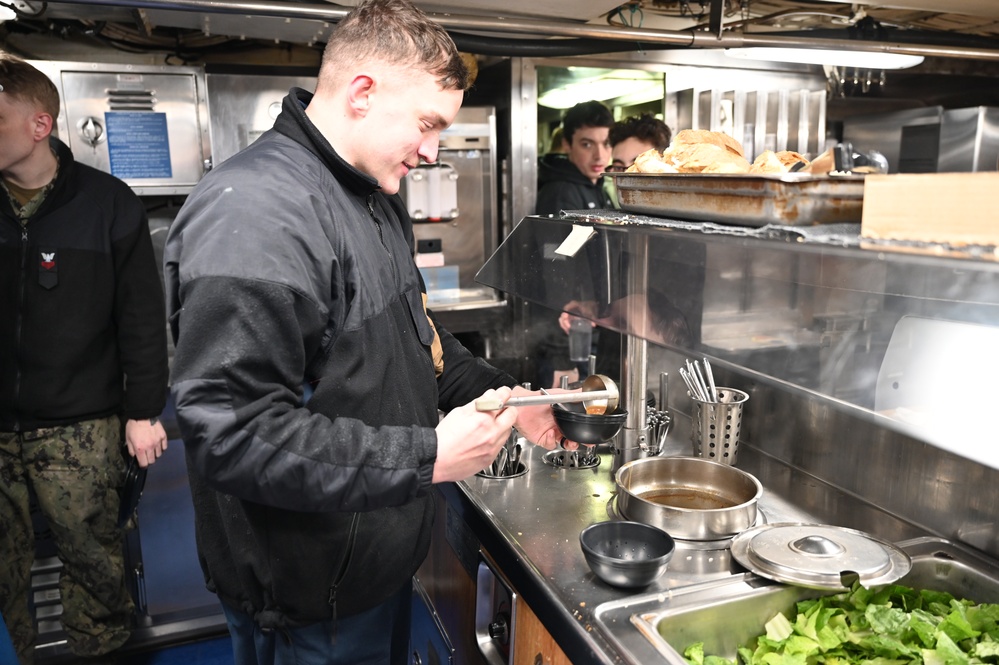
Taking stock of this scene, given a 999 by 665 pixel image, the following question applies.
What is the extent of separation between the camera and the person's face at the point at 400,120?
1385 mm

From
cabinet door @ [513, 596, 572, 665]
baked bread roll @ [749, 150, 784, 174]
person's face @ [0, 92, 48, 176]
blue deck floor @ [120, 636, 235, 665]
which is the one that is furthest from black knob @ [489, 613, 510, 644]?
person's face @ [0, 92, 48, 176]

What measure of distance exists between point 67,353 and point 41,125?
2.44 ft

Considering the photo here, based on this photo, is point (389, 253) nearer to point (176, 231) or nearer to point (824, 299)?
point (176, 231)

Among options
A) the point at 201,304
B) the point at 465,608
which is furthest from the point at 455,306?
the point at 201,304

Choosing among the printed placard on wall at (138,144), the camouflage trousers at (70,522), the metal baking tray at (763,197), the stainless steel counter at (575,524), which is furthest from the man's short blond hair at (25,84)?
the metal baking tray at (763,197)

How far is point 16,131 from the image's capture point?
238 centimetres

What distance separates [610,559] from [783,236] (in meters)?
0.63

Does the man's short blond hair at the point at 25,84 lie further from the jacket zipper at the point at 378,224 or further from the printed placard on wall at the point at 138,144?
the jacket zipper at the point at 378,224

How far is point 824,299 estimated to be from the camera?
3.91 ft

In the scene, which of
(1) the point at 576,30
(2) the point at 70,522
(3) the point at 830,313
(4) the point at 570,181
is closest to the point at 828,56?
(1) the point at 576,30

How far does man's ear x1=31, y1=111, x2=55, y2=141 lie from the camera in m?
2.43

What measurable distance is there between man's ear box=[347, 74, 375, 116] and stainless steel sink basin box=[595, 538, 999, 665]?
996mm

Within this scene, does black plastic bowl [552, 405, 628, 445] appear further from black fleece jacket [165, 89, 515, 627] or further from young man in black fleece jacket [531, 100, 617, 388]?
young man in black fleece jacket [531, 100, 617, 388]

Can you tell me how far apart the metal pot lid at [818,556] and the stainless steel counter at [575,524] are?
0.06 meters
